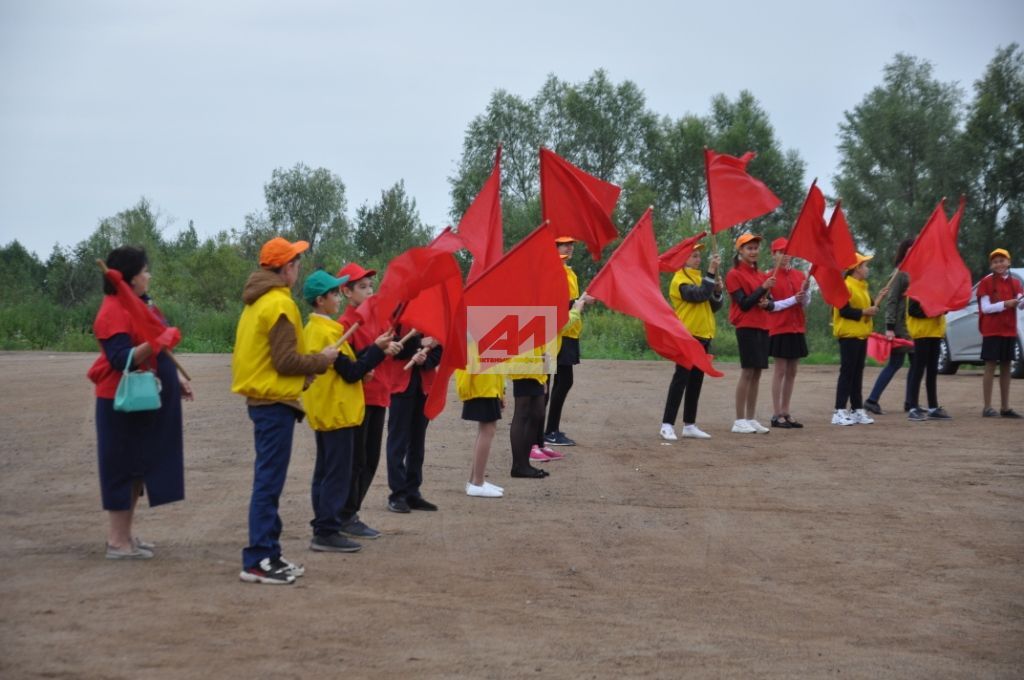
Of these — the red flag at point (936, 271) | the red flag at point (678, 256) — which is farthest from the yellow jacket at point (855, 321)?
the red flag at point (678, 256)

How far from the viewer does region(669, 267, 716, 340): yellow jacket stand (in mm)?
12922

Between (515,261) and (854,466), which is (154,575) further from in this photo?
(854,466)

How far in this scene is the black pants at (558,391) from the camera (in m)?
12.4

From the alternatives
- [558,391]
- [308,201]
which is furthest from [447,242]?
[308,201]

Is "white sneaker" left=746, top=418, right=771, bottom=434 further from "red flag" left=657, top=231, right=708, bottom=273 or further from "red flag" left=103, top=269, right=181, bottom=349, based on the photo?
"red flag" left=103, top=269, right=181, bottom=349

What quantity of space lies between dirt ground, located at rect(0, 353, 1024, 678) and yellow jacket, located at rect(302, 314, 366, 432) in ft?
2.75

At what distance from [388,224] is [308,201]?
48.2 ft

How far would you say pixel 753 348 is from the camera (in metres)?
13.5

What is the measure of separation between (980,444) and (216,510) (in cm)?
821

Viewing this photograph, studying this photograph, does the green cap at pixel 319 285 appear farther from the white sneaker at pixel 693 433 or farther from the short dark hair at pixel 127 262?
the white sneaker at pixel 693 433

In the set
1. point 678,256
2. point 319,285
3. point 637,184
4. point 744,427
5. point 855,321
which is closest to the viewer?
point 319,285

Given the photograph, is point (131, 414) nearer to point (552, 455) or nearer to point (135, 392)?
point (135, 392)

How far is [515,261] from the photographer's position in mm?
9383

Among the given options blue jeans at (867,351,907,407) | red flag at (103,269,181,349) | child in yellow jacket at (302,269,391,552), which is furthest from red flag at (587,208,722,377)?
blue jeans at (867,351,907,407)
